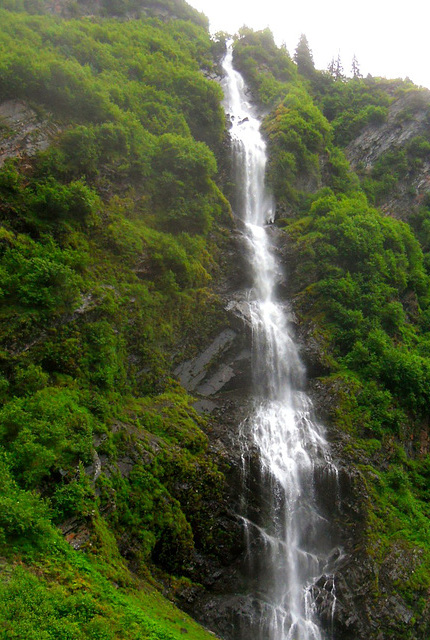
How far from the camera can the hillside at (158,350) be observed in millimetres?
9547

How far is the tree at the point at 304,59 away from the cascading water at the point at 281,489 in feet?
111

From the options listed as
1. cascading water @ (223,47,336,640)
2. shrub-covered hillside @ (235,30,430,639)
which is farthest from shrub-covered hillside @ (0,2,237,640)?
shrub-covered hillside @ (235,30,430,639)

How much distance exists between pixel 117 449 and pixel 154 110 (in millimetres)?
19838

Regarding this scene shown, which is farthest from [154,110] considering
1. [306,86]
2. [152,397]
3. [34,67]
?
[306,86]

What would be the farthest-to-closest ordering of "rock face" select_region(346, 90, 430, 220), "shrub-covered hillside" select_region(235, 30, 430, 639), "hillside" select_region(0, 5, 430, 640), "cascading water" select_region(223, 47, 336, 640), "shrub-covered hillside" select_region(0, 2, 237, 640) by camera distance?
"rock face" select_region(346, 90, 430, 220)
"shrub-covered hillside" select_region(235, 30, 430, 639)
"cascading water" select_region(223, 47, 336, 640)
"hillside" select_region(0, 5, 430, 640)
"shrub-covered hillside" select_region(0, 2, 237, 640)

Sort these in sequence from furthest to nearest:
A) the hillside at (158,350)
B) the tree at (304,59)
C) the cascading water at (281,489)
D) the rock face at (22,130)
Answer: the tree at (304,59)
the rock face at (22,130)
the cascading water at (281,489)
the hillside at (158,350)

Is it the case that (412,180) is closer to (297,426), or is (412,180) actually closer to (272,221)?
(272,221)

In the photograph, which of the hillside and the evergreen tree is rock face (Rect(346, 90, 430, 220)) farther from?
the evergreen tree

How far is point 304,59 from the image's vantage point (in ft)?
149

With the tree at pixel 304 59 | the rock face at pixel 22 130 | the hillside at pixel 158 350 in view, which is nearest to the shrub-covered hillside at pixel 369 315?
the hillside at pixel 158 350

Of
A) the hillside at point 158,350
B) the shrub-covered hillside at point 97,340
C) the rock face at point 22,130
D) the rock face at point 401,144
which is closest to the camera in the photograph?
the shrub-covered hillside at point 97,340

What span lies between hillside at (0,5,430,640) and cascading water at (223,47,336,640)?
1.75 ft

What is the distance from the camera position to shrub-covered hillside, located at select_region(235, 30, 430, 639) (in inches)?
529

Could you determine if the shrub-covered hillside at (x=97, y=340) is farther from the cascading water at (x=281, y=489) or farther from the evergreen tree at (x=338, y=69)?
the evergreen tree at (x=338, y=69)
